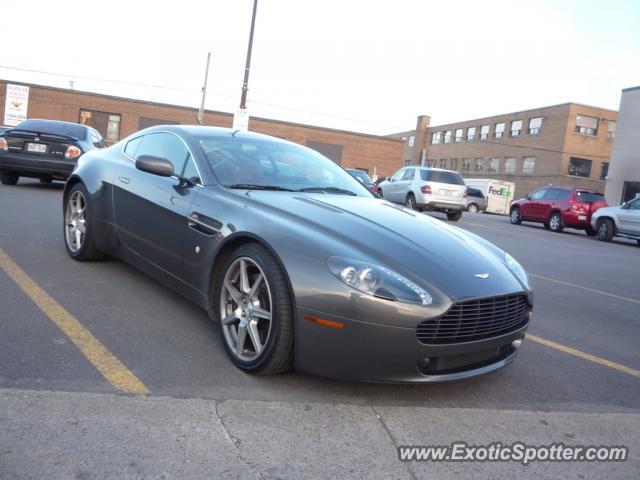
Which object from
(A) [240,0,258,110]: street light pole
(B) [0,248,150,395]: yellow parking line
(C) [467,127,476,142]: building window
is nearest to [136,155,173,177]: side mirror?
(B) [0,248,150,395]: yellow parking line

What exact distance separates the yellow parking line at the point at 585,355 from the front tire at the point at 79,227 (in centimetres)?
388

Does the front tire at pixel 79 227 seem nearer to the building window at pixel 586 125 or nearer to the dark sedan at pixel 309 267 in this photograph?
the dark sedan at pixel 309 267

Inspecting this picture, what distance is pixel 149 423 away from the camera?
2.42 meters

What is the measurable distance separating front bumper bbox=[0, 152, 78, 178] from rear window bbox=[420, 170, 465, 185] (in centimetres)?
995

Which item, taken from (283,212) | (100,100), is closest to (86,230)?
(283,212)

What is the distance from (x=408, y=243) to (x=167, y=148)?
7.51ft

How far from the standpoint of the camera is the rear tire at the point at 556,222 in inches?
767

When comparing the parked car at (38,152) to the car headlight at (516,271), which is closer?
the car headlight at (516,271)

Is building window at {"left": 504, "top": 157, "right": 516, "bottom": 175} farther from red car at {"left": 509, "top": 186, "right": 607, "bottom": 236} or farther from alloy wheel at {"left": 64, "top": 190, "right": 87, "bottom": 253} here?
alloy wheel at {"left": 64, "top": 190, "right": 87, "bottom": 253}

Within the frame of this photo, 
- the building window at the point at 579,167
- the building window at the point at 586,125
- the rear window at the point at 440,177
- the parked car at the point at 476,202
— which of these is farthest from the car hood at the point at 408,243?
the building window at the point at 586,125

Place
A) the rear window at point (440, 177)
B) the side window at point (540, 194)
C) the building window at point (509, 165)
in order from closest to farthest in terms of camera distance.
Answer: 1. the rear window at point (440, 177)
2. the side window at point (540, 194)
3. the building window at point (509, 165)

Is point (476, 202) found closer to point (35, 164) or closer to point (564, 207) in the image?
point (564, 207)

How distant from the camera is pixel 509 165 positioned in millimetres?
52281

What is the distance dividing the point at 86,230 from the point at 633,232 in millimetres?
15797
